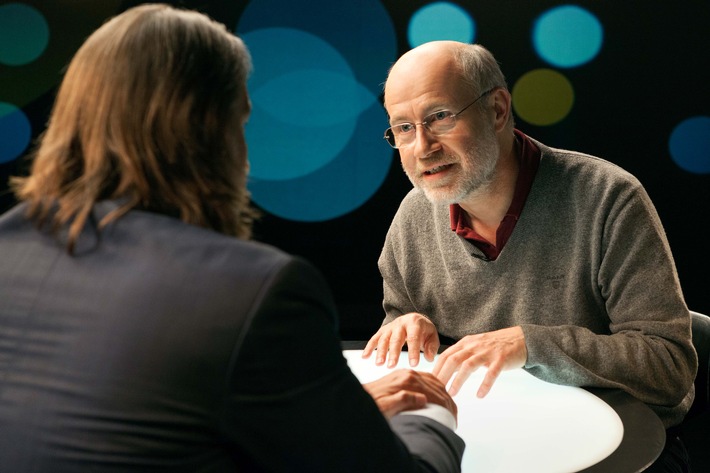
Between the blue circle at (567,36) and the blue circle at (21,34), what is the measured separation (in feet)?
9.07

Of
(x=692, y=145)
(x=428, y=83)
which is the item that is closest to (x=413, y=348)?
(x=428, y=83)

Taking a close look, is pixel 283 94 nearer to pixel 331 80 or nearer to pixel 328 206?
pixel 331 80

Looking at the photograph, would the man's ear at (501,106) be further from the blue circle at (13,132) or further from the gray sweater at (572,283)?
the blue circle at (13,132)

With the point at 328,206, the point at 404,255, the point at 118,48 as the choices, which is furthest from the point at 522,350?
the point at 328,206

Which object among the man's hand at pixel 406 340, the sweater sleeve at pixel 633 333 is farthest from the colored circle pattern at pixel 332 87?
the man's hand at pixel 406 340

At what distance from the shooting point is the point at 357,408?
89 centimetres

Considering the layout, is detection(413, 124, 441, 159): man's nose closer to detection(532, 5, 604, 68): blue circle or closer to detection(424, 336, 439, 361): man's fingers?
detection(424, 336, 439, 361): man's fingers

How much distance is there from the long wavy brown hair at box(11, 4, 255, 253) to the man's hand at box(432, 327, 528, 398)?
0.67 metres

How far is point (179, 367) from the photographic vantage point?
0.83 m

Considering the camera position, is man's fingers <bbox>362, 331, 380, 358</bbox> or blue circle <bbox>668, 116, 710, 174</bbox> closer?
man's fingers <bbox>362, 331, 380, 358</bbox>

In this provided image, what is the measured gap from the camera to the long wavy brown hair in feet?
3.08

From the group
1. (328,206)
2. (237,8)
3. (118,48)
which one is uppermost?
(118,48)

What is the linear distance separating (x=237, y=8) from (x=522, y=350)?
3.56 meters

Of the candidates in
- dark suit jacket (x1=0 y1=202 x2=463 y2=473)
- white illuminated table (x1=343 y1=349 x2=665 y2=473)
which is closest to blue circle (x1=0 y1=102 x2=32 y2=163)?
white illuminated table (x1=343 y1=349 x2=665 y2=473)
